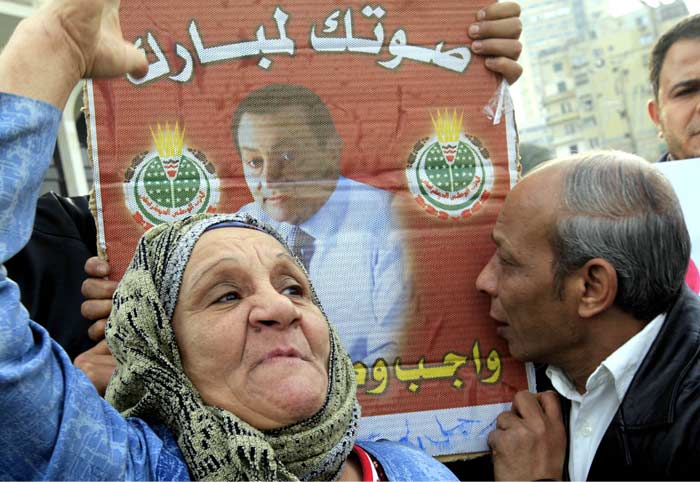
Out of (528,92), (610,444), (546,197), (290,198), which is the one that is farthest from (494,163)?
(528,92)

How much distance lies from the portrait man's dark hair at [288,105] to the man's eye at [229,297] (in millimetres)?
574

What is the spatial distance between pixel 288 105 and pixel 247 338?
795 mm

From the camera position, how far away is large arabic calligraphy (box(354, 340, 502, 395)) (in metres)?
2.11

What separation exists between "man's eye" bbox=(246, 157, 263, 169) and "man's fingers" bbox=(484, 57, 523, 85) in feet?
2.41

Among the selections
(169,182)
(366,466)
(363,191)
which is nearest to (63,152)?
(169,182)

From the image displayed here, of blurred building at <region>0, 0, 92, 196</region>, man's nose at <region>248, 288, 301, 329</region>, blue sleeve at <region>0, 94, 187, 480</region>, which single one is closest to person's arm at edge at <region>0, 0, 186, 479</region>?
blue sleeve at <region>0, 94, 187, 480</region>

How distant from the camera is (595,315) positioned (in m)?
2.15

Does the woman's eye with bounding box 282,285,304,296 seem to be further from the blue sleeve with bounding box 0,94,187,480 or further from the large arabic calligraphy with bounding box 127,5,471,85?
the large arabic calligraphy with bounding box 127,5,471,85

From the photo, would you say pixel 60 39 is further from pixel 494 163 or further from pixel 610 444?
pixel 610 444

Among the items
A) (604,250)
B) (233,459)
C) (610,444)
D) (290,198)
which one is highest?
(290,198)

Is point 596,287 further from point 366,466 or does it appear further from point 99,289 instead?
point 99,289

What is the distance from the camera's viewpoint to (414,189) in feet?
7.19

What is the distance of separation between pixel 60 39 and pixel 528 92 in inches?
1178

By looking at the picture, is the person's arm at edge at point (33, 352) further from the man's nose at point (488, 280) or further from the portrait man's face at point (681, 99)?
the portrait man's face at point (681, 99)
